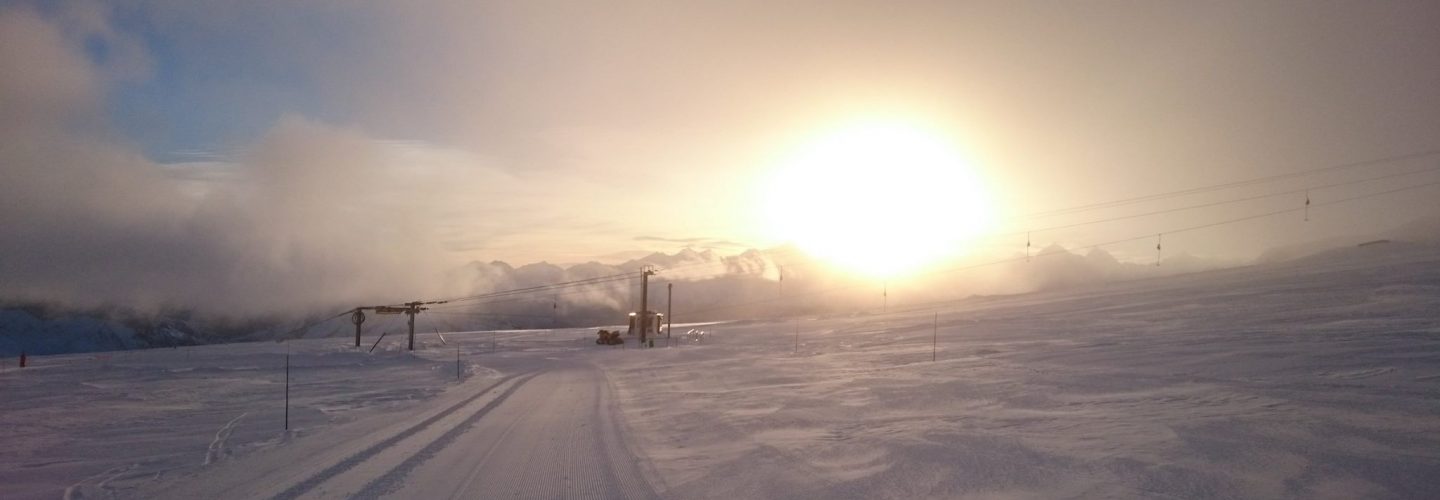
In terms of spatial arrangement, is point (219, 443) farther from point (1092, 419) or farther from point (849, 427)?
point (1092, 419)

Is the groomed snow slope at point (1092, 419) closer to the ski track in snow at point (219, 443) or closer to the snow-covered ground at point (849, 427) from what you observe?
the snow-covered ground at point (849, 427)

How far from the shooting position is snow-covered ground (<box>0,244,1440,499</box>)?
30.0 feet

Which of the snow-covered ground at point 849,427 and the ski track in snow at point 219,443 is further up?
the snow-covered ground at point 849,427

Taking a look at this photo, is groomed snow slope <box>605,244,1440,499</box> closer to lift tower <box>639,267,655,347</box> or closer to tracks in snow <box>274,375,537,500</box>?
tracks in snow <box>274,375,537,500</box>

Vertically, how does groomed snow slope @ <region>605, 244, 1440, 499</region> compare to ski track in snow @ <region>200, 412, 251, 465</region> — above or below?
above

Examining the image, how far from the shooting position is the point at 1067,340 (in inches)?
1260

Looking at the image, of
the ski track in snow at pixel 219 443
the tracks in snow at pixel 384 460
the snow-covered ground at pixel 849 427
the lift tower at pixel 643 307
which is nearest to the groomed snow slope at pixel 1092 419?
the snow-covered ground at pixel 849 427

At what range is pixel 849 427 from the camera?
14.0 meters

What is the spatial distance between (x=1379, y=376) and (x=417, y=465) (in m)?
16.5

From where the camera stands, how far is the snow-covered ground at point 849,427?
9.15 m

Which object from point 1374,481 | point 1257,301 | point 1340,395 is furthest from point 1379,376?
point 1257,301

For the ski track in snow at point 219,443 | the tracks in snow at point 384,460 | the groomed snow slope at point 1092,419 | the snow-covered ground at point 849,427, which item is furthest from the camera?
the ski track in snow at point 219,443

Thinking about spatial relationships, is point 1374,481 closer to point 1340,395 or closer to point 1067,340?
point 1340,395

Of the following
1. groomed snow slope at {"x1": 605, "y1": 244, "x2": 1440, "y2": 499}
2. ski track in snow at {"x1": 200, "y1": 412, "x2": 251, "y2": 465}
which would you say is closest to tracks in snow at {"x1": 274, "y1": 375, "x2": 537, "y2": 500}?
ski track in snow at {"x1": 200, "y1": 412, "x2": 251, "y2": 465}
